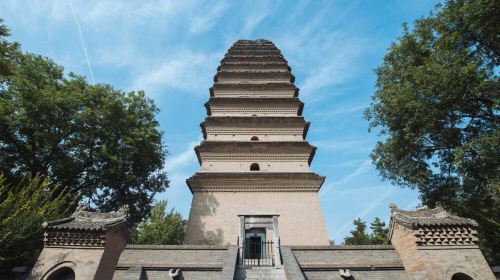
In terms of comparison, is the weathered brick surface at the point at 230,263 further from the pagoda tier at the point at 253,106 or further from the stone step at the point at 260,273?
the pagoda tier at the point at 253,106

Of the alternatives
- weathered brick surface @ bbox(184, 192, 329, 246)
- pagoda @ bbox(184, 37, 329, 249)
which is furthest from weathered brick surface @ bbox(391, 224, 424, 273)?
weathered brick surface @ bbox(184, 192, 329, 246)

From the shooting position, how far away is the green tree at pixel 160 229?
2209 centimetres

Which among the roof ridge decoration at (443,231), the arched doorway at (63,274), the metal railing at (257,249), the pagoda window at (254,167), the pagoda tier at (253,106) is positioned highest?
the pagoda tier at (253,106)

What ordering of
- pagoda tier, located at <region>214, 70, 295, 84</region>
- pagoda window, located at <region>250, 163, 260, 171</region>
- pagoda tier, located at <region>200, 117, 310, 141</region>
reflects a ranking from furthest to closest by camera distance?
pagoda tier, located at <region>214, 70, 295, 84</region>
pagoda tier, located at <region>200, 117, 310, 141</region>
pagoda window, located at <region>250, 163, 260, 171</region>

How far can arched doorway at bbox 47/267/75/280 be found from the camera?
7613 mm

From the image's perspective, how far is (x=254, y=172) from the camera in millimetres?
14031

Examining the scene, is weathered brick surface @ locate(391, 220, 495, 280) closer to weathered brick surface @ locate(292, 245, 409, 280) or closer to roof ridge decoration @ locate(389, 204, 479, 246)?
roof ridge decoration @ locate(389, 204, 479, 246)

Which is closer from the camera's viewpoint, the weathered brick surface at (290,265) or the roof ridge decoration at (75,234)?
the weathered brick surface at (290,265)

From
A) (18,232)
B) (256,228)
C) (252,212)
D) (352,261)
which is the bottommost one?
(352,261)

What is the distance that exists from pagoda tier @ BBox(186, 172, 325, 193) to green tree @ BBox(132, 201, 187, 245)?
9.44m

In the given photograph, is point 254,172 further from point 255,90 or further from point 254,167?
point 255,90

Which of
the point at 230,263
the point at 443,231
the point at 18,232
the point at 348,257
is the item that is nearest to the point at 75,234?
the point at 18,232

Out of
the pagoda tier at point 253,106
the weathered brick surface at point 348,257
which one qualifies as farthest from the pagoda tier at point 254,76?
the weathered brick surface at point 348,257

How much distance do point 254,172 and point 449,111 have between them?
849 centimetres
